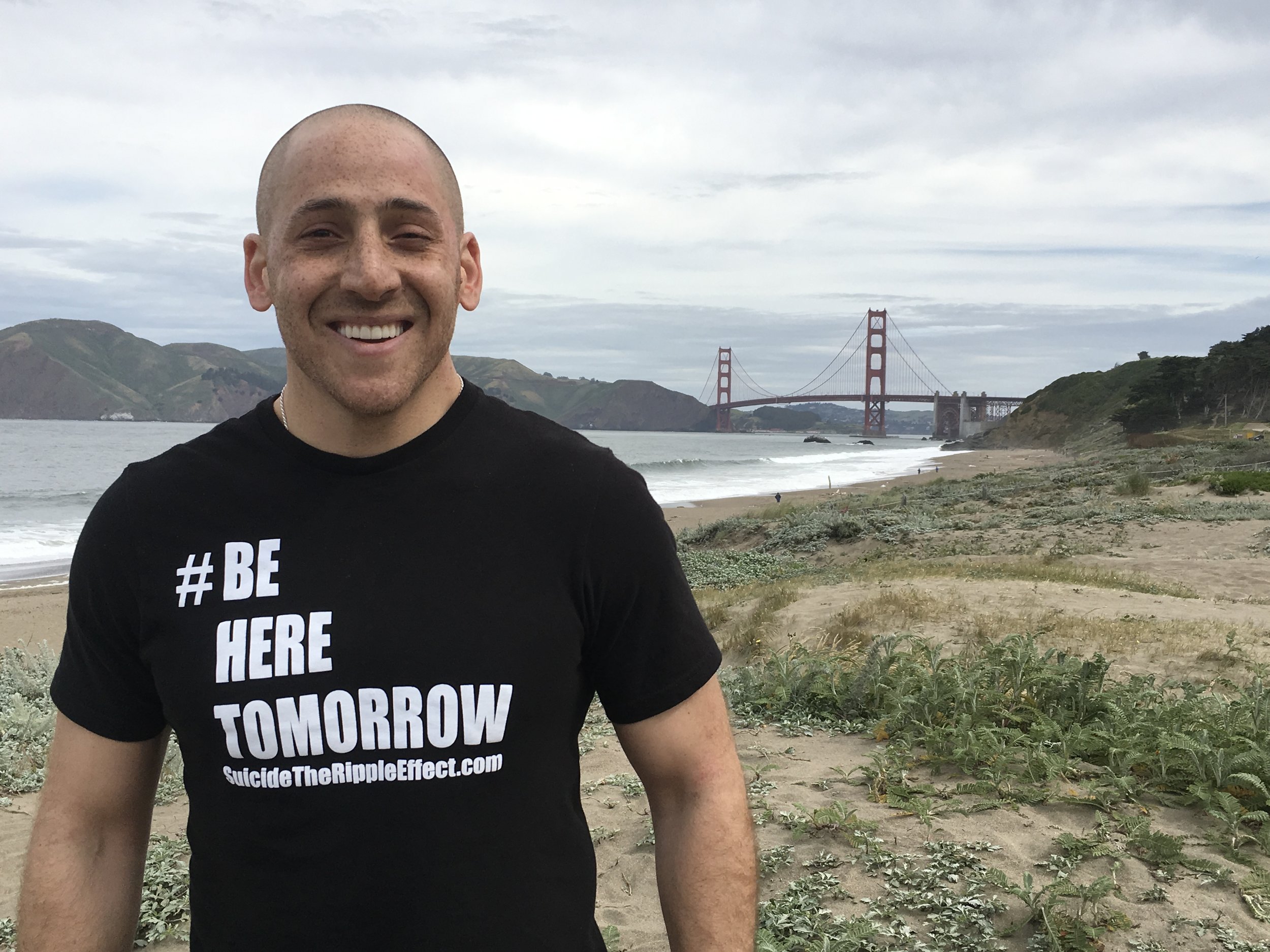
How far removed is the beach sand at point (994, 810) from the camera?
3.04 meters

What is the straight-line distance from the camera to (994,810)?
356 centimetres

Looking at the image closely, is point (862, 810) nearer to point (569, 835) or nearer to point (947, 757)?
point (947, 757)

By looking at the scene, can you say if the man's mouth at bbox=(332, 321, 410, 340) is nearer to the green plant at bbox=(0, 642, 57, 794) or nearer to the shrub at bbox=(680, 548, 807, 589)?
the green plant at bbox=(0, 642, 57, 794)

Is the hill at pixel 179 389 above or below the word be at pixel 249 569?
above

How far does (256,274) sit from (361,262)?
0.30 m

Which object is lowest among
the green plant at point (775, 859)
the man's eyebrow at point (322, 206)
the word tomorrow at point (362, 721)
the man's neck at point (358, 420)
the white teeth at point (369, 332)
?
the green plant at point (775, 859)

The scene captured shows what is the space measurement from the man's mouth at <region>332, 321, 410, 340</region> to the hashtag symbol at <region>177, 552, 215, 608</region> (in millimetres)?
411

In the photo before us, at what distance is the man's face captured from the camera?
149 cm

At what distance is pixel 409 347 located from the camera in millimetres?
1519

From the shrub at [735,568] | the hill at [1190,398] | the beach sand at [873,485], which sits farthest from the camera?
the hill at [1190,398]

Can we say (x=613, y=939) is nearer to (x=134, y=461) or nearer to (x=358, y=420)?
(x=358, y=420)

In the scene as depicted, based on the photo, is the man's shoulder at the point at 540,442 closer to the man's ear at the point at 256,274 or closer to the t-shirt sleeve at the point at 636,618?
the t-shirt sleeve at the point at 636,618

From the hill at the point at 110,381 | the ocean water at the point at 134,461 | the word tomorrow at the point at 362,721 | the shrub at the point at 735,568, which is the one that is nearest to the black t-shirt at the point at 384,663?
the word tomorrow at the point at 362,721

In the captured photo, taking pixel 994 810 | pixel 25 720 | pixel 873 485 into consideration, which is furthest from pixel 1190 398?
pixel 25 720
